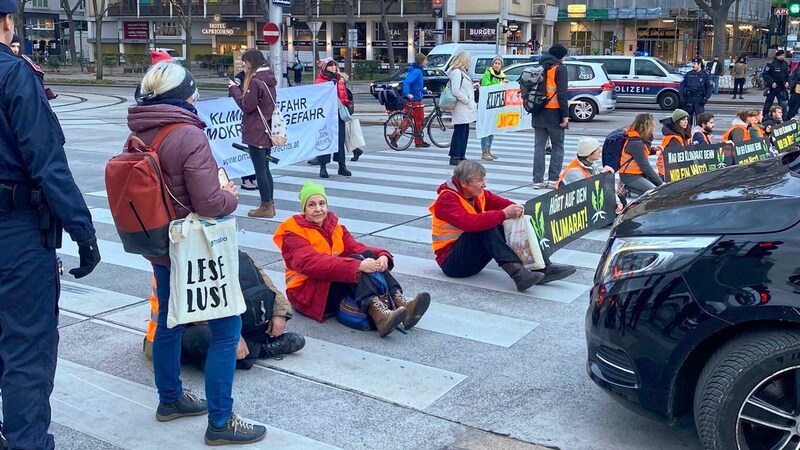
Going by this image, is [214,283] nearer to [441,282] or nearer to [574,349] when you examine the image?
[574,349]

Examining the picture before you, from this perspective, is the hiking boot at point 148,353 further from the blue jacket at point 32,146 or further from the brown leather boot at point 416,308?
the blue jacket at point 32,146

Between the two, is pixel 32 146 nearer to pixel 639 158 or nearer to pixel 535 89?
pixel 639 158

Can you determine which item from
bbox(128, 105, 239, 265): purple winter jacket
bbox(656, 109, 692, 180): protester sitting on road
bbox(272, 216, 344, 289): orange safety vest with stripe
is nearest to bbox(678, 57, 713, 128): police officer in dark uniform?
bbox(656, 109, 692, 180): protester sitting on road

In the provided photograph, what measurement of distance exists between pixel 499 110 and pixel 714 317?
11.4 m

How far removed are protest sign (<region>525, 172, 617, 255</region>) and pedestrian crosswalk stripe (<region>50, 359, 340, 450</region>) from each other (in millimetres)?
3216

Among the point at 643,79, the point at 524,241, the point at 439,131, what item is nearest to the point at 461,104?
the point at 439,131

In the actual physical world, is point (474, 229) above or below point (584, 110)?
below

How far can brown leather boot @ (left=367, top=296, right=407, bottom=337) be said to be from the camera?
543cm

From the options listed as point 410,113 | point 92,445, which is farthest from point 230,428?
point 410,113

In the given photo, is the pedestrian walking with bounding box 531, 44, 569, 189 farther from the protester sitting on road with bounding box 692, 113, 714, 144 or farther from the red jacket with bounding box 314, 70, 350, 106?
the red jacket with bounding box 314, 70, 350, 106

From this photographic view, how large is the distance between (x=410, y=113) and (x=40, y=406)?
40.8 feet

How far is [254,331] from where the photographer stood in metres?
5.04

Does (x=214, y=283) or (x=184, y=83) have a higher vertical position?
(x=184, y=83)

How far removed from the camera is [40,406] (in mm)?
3373
